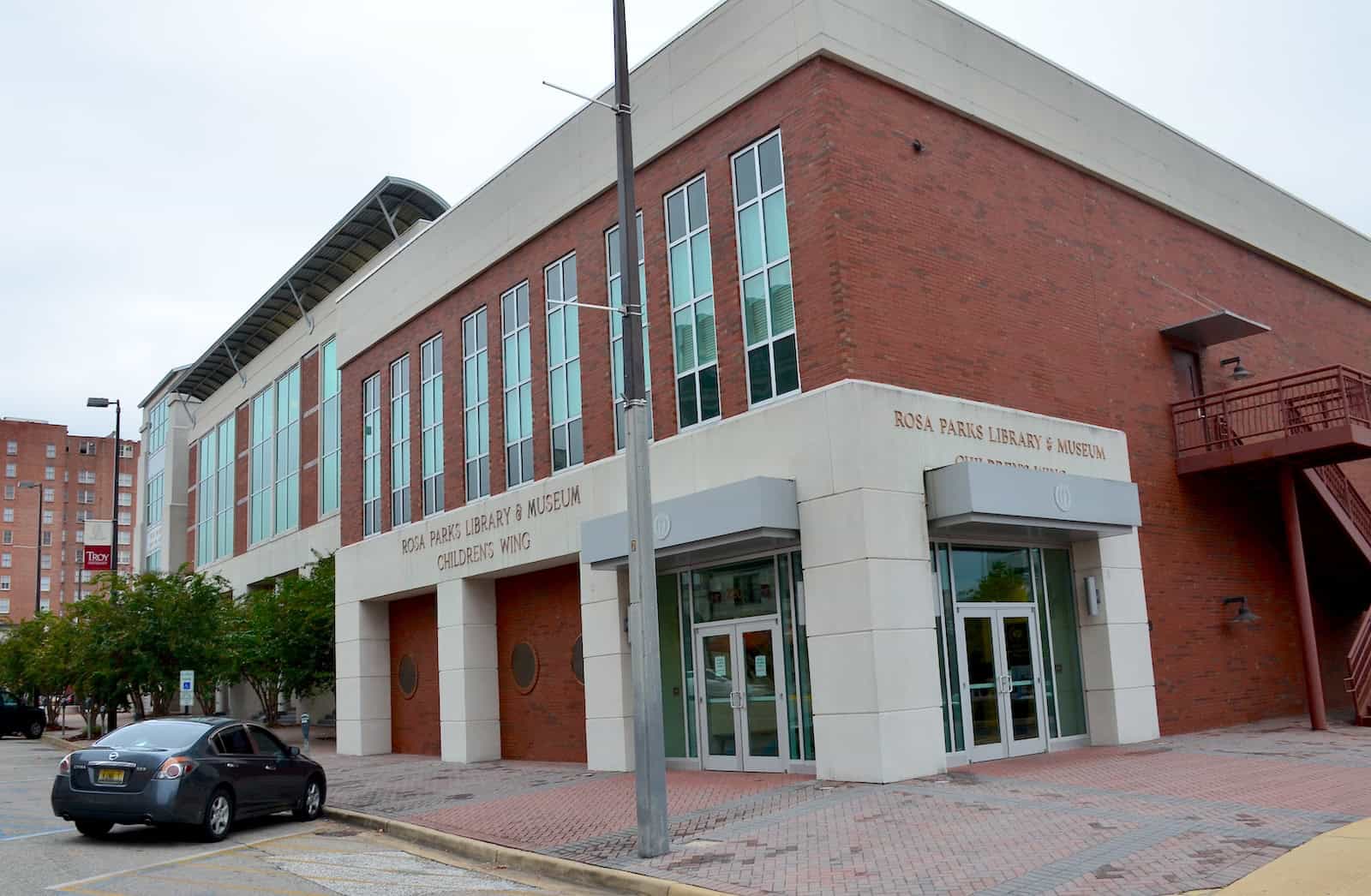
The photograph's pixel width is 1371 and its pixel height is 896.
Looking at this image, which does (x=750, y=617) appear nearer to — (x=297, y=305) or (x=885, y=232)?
(x=885, y=232)

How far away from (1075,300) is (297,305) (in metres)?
28.8

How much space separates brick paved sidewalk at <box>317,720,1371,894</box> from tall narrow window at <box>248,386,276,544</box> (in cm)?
2599

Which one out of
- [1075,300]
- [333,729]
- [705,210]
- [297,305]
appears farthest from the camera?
[297,305]

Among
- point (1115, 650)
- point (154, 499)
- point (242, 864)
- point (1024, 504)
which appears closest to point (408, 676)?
point (242, 864)

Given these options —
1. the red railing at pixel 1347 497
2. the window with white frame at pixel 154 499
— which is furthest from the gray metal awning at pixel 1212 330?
the window with white frame at pixel 154 499

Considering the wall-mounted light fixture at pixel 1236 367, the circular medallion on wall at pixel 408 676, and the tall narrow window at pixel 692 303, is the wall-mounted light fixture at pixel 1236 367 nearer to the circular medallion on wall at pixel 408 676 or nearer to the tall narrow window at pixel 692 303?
the tall narrow window at pixel 692 303

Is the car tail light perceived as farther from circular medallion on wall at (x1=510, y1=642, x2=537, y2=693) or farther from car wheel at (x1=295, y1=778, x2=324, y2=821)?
circular medallion on wall at (x1=510, y1=642, x2=537, y2=693)

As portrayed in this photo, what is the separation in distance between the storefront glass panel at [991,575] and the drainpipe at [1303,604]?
498 cm

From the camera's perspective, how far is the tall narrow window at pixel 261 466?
41500 millimetres

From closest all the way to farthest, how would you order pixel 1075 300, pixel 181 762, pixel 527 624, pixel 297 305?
pixel 181 762 → pixel 1075 300 → pixel 527 624 → pixel 297 305

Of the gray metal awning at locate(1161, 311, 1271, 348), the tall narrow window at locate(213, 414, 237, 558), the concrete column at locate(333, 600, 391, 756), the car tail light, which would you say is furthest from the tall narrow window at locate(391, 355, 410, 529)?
the tall narrow window at locate(213, 414, 237, 558)

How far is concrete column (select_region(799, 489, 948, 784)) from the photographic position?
1403cm

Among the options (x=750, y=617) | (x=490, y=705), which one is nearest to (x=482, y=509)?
(x=490, y=705)

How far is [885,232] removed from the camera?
15.9m
